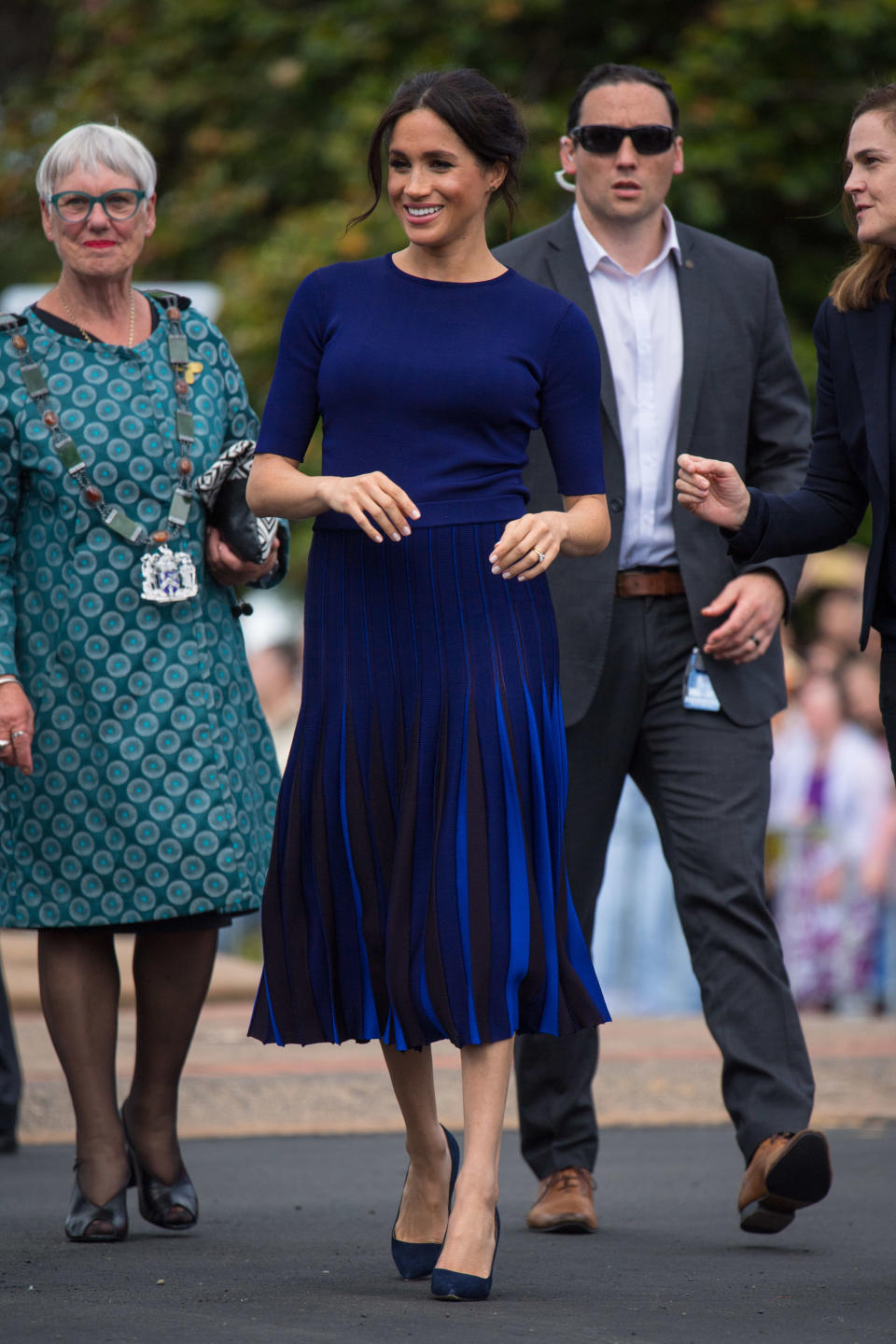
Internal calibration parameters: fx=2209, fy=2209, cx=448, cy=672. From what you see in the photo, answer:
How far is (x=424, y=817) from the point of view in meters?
3.90

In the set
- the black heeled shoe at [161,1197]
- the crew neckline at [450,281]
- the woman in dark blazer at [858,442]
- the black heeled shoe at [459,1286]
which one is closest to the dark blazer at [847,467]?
the woman in dark blazer at [858,442]

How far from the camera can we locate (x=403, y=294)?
400cm

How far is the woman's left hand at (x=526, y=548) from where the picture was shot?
147 inches

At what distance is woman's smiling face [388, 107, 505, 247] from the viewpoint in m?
3.94

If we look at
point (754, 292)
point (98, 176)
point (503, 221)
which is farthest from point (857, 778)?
point (98, 176)

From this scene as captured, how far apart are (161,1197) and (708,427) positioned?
81.1 inches

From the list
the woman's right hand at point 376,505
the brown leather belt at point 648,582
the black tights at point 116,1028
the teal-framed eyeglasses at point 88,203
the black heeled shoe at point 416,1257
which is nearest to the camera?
the woman's right hand at point 376,505

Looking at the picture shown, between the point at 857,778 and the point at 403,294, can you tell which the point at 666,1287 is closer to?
the point at 403,294

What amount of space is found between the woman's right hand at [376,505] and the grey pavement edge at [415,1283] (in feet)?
4.24

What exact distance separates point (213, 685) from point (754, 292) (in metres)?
1.55

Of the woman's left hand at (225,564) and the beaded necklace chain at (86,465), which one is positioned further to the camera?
the woman's left hand at (225,564)

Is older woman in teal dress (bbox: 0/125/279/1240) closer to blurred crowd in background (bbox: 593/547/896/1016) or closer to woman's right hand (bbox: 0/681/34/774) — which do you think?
woman's right hand (bbox: 0/681/34/774)

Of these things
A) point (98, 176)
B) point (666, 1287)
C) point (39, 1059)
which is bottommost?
point (39, 1059)

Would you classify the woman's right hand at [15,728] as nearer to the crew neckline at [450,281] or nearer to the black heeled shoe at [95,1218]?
the black heeled shoe at [95,1218]
